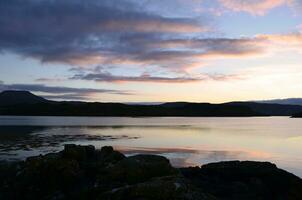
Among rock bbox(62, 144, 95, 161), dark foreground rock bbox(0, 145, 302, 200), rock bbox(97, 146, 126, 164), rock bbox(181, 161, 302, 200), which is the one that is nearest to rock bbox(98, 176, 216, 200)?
dark foreground rock bbox(0, 145, 302, 200)

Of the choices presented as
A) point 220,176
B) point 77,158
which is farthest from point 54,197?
point 220,176

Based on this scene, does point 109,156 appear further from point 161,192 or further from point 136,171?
point 161,192

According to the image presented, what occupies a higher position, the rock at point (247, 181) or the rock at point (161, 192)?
the rock at point (161, 192)

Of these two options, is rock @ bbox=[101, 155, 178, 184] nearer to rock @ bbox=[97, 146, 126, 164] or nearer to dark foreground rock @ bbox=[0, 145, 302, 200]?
dark foreground rock @ bbox=[0, 145, 302, 200]

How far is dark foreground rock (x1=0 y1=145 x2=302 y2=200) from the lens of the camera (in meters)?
14.9

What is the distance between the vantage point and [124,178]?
49.7 feet

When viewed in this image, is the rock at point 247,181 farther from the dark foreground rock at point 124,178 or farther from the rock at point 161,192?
the rock at point 161,192

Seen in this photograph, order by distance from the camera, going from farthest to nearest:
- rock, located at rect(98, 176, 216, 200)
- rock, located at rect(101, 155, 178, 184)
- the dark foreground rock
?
1. rock, located at rect(101, 155, 178, 184)
2. the dark foreground rock
3. rock, located at rect(98, 176, 216, 200)

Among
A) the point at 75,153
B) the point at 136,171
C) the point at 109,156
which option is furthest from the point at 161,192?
the point at 75,153

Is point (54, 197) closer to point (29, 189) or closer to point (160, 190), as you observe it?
point (29, 189)

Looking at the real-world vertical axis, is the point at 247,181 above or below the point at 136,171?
below

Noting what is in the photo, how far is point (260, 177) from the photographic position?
57.3 feet

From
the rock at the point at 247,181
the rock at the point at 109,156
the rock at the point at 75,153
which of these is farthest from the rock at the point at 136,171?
the rock at the point at 75,153

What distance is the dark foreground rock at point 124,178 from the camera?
48.9ft
